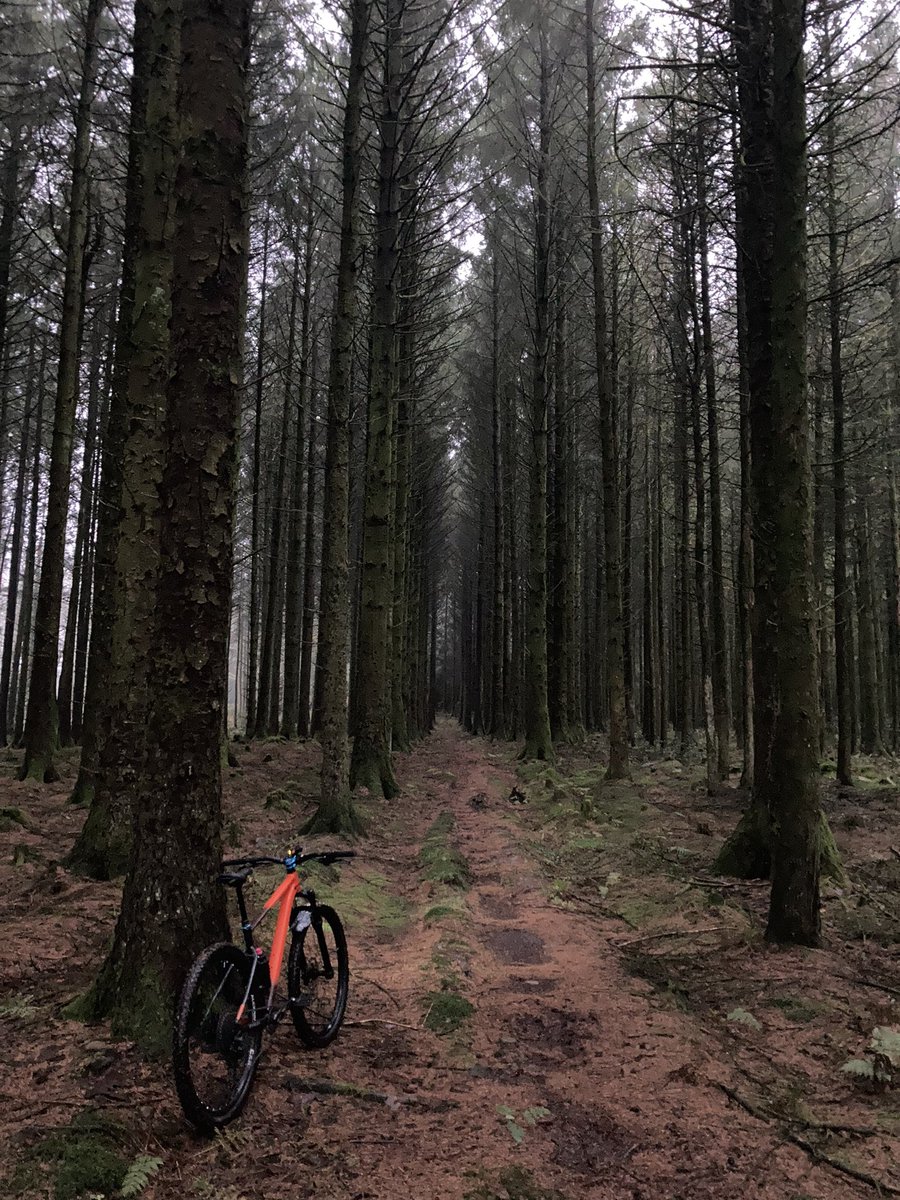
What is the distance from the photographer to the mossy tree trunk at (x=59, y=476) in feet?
33.4

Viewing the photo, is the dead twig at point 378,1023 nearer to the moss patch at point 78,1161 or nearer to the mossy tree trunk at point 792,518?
the moss patch at point 78,1161

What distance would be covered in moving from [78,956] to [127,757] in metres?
2.02

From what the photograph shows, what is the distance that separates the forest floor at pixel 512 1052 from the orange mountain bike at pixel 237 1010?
0.14 meters

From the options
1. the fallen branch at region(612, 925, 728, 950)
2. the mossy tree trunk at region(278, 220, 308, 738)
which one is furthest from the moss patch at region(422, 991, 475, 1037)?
the mossy tree trunk at region(278, 220, 308, 738)

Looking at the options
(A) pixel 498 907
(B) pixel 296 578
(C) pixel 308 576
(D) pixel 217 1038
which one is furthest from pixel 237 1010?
(B) pixel 296 578

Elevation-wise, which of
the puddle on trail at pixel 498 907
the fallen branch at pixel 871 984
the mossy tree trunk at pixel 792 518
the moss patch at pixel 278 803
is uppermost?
the mossy tree trunk at pixel 792 518

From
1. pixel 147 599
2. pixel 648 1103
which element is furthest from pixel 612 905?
pixel 147 599

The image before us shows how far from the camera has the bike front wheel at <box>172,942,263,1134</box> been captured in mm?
2463

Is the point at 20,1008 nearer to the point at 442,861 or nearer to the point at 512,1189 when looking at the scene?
the point at 512,1189

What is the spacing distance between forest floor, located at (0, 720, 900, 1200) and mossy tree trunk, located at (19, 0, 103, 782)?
3.55 m

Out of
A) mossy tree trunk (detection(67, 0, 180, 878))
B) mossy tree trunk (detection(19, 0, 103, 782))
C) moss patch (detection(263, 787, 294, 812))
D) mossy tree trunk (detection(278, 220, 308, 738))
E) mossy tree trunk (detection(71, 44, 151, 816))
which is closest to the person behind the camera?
mossy tree trunk (detection(67, 0, 180, 878))

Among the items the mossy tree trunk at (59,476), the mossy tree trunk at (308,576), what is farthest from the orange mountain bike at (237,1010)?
the mossy tree trunk at (308,576)

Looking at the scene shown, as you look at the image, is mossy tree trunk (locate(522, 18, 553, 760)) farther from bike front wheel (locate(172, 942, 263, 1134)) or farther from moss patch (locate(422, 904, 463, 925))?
bike front wheel (locate(172, 942, 263, 1134))

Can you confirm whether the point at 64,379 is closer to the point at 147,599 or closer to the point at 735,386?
the point at 147,599
